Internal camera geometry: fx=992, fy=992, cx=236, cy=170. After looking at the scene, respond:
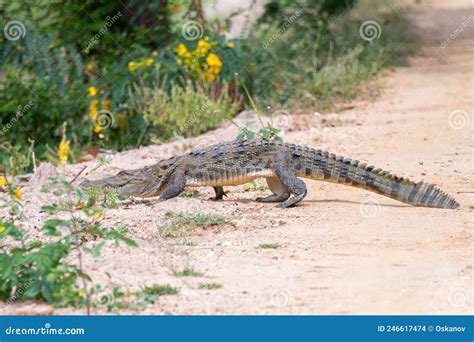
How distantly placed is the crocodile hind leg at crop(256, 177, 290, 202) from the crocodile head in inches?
37.9

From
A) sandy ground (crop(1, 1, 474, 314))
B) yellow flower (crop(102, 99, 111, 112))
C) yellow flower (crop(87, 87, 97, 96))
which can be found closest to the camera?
sandy ground (crop(1, 1, 474, 314))

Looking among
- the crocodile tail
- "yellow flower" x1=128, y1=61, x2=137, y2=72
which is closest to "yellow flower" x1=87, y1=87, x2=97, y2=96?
"yellow flower" x1=128, y1=61, x2=137, y2=72

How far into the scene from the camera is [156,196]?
9133 mm

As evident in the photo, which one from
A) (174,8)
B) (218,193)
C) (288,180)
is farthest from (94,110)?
(288,180)

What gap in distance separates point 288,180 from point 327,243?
1.43 m

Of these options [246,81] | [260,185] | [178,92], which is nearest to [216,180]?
[260,185]

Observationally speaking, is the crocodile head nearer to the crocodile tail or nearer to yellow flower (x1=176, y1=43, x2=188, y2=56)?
the crocodile tail

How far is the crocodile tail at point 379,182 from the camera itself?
8.29m

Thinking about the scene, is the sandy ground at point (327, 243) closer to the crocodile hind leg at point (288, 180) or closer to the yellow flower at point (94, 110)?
the crocodile hind leg at point (288, 180)

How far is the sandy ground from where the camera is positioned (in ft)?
19.5

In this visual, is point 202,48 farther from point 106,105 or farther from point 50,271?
point 50,271

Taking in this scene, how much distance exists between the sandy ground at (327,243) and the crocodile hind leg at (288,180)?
0.12m
